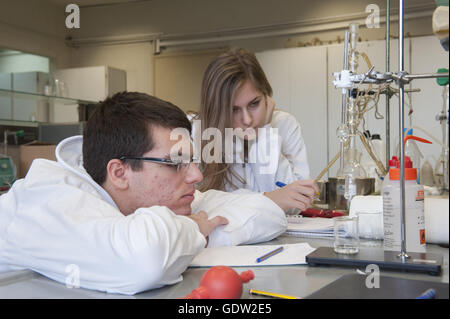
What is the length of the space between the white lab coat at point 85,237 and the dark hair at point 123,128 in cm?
12

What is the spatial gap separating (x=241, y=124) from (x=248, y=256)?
2.89ft

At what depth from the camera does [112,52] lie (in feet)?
19.9

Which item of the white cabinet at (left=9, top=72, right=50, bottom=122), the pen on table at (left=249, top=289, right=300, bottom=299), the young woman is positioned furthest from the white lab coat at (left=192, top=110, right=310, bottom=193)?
the white cabinet at (left=9, top=72, right=50, bottom=122)

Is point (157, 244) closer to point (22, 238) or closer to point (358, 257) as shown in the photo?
point (22, 238)

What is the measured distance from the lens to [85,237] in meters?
0.63

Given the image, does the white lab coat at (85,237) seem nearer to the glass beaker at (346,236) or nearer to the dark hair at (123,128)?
the dark hair at (123,128)

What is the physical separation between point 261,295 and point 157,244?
16 cm

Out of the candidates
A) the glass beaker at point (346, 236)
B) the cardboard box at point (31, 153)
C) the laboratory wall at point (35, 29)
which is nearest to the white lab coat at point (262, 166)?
the glass beaker at point (346, 236)

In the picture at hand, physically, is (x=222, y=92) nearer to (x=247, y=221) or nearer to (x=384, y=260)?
(x=247, y=221)

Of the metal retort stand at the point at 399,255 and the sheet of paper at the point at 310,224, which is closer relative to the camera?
the metal retort stand at the point at 399,255

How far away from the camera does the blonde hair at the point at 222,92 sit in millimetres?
1581

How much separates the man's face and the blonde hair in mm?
587

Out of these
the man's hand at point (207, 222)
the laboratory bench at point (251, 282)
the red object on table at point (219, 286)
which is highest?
the man's hand at point (207, 222)

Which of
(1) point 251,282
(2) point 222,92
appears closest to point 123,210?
(1) point 251,282
